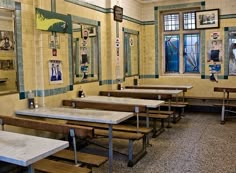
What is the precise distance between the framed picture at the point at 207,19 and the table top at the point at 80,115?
14.4 feet

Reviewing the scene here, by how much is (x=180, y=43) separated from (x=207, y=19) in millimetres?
946

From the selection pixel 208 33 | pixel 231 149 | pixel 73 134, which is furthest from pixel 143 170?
pixel 208 33

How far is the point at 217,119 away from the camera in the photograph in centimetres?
619

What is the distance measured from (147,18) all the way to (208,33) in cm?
170

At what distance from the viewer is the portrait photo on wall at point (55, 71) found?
4.11 m

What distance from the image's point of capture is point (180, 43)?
741 centimetres

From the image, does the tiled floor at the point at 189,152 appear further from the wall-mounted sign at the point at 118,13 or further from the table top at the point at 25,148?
the wall-mounted sign at the point at 118,13

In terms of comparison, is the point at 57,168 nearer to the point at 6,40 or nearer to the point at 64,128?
the point at 64,128

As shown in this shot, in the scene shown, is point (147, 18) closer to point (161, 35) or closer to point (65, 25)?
point (161, 35)

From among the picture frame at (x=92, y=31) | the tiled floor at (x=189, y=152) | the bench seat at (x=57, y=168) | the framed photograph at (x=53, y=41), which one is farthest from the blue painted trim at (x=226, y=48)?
the bench seat at (x=57, y=168)

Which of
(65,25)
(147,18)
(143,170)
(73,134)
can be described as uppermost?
(147,18)

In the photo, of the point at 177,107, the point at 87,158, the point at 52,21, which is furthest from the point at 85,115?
the point at 177,107

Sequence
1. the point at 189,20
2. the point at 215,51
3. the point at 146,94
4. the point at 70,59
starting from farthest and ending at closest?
the point at 189,20, the point at 215,51, the point at 146,94, the point at 70,59

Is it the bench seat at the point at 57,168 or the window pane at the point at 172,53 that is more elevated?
the window pane at the point at 172,53
